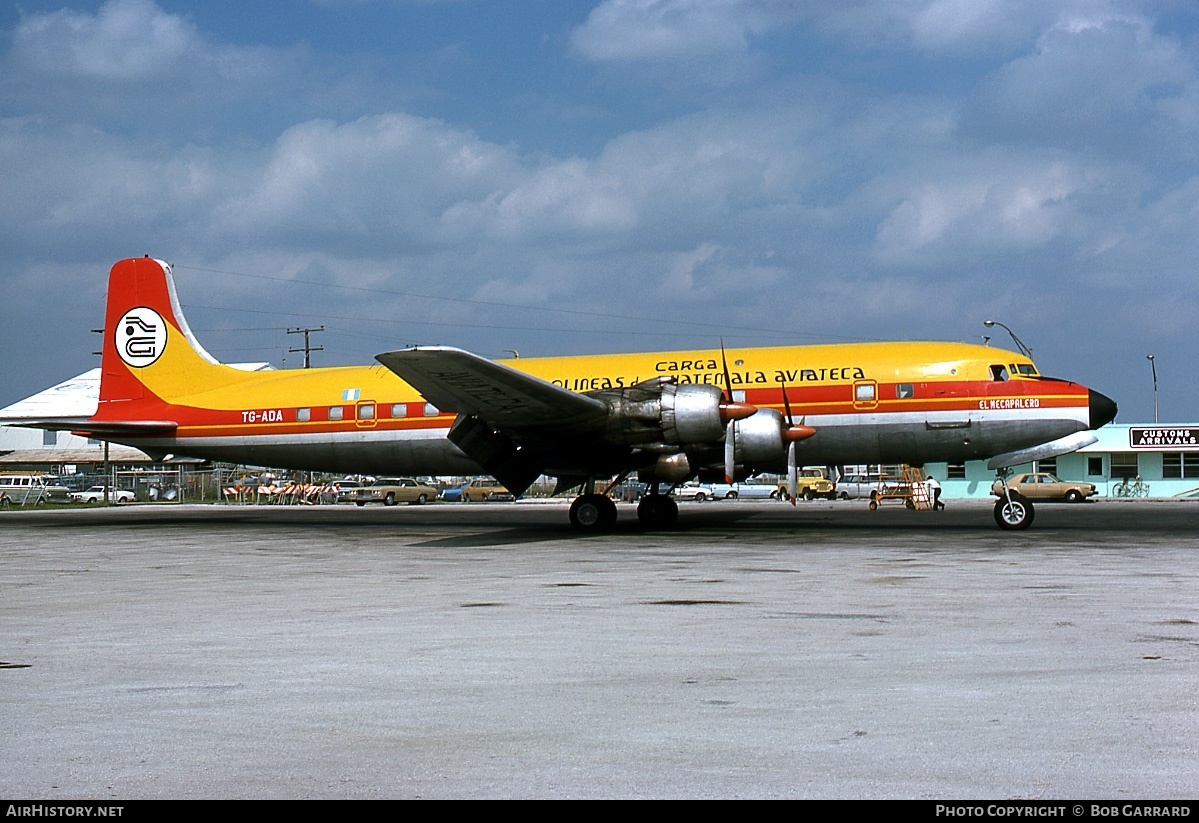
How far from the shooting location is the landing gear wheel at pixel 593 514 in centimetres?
2278

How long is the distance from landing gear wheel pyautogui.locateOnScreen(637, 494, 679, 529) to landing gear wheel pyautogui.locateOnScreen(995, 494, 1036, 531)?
708 centimetres

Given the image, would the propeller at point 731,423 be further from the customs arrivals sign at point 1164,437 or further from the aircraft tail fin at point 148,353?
the customs arrivals sign at point 1164,437

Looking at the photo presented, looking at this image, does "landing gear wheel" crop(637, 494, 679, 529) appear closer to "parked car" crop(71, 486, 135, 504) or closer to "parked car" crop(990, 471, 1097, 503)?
"parked car" crop(990, 471, 1097, 503)

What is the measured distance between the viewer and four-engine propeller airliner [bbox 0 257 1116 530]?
2061cm

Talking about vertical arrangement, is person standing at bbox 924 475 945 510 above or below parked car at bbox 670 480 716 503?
above

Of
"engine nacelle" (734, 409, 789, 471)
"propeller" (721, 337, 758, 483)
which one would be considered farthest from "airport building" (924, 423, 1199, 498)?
"propeller" (721, 337, 758, 483)

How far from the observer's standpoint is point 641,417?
68.0 feet

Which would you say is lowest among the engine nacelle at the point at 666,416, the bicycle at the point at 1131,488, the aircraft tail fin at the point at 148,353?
the bicycle at the point at 1131,488

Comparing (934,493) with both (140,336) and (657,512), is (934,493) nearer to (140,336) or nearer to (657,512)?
(657,512)

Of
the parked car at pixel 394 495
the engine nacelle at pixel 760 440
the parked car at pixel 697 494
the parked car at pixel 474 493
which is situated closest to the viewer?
the engine nacelle at pixel 760 440

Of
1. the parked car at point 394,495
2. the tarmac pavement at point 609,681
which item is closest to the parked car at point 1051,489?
the parked car at point 394,495

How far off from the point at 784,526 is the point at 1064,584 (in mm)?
12778

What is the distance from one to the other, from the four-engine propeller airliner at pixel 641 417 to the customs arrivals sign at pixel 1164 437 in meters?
36.9

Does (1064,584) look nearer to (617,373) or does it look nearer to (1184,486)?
(617,373)
